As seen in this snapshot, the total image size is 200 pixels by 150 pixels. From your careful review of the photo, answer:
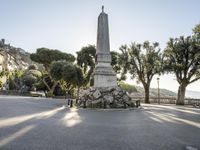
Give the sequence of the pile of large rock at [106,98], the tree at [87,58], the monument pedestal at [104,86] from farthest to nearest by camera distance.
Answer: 1. the tree at [87,58]
2. the monument pedestal at [104,86]
3. the pile of large rock at [106,98]

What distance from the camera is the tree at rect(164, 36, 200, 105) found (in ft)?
121

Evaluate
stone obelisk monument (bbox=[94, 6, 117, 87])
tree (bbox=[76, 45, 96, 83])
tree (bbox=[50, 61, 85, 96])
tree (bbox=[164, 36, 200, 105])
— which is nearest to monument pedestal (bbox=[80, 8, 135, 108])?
stone obelisk monument (bbox=[94, 6, 117, 87])

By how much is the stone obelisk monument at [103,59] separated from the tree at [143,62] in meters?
20.0

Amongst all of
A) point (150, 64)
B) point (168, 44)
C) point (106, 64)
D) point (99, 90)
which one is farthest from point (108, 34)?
point (150, 64)

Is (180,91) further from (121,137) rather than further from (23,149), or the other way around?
(23,149)

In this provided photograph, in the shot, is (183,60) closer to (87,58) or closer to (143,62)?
(143,62)

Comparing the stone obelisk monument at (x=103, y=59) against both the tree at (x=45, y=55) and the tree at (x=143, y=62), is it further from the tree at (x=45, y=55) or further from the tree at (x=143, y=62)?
the tree at (x=45, y=55)

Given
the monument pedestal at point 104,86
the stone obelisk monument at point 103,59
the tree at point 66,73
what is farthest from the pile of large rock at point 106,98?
the tree at point 66,73

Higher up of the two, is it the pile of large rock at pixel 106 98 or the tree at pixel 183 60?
the tree at pixel 183 60

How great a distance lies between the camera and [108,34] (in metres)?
24.2

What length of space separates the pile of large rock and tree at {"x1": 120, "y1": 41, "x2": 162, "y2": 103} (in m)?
21.3

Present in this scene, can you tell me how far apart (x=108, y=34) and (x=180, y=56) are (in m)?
17.3

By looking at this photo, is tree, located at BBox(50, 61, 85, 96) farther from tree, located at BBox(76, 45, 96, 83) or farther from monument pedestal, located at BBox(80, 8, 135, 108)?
monument pedestal, located at BBox(80, 8, 135, 108)

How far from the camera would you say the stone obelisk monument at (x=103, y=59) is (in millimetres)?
22781
